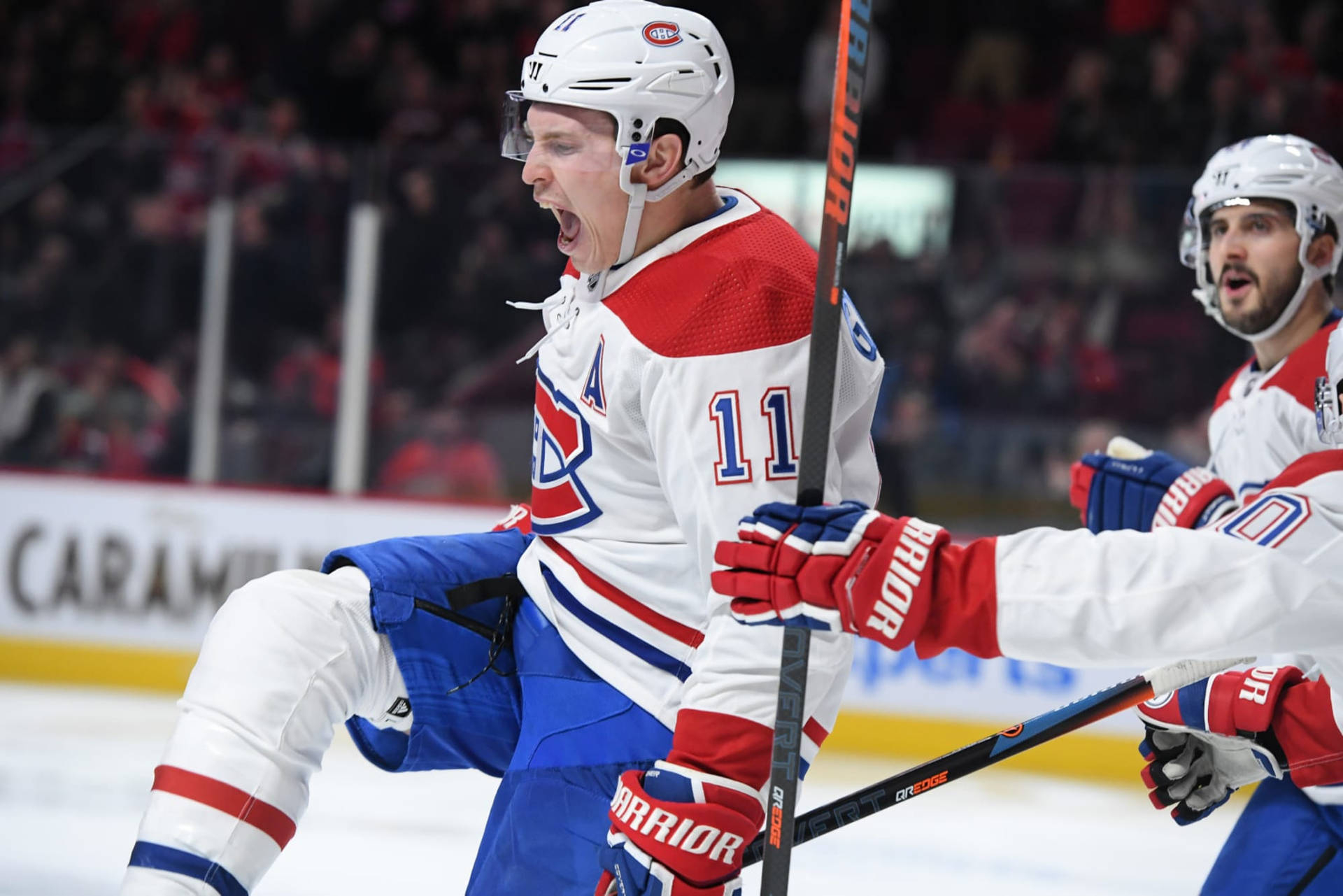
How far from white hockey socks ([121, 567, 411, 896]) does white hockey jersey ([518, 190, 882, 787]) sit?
0.29 metres

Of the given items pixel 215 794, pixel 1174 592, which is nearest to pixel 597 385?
pixel 215 794

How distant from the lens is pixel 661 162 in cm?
207

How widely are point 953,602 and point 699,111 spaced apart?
0.80 m

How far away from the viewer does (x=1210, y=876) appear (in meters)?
2.21

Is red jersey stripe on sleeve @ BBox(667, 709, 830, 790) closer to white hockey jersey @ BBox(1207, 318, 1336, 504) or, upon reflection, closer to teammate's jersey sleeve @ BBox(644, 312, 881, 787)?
teammate's jersey sleeve @ BBox(644, 312, 881, 787)

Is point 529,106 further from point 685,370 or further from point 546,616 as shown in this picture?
point 546,616

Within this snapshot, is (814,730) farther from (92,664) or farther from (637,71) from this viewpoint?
(92,664)

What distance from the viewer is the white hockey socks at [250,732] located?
5.83ft

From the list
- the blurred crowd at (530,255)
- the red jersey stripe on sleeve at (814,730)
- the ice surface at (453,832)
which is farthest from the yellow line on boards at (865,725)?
the red jersey stripe on sleeve at (814,730)

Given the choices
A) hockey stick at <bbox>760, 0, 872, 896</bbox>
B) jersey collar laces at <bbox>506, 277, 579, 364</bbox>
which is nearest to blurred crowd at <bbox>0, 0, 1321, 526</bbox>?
jersey collar laces at <bbox>506, 277, 579, 364</bbox>

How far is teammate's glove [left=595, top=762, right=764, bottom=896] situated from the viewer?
5.67ft

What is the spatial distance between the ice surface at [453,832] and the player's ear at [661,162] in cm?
180

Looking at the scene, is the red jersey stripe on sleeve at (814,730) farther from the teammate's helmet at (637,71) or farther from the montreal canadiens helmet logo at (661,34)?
the montreal canadiens helmet logo at (661,34)

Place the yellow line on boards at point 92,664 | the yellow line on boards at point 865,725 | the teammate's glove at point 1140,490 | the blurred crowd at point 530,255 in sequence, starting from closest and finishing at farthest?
the teammate's glove at point 1140,490 < the yellow line on boards at point 865,725 < the blurred crowd at point 530,255 < the yellow line on boards at point 92,664
